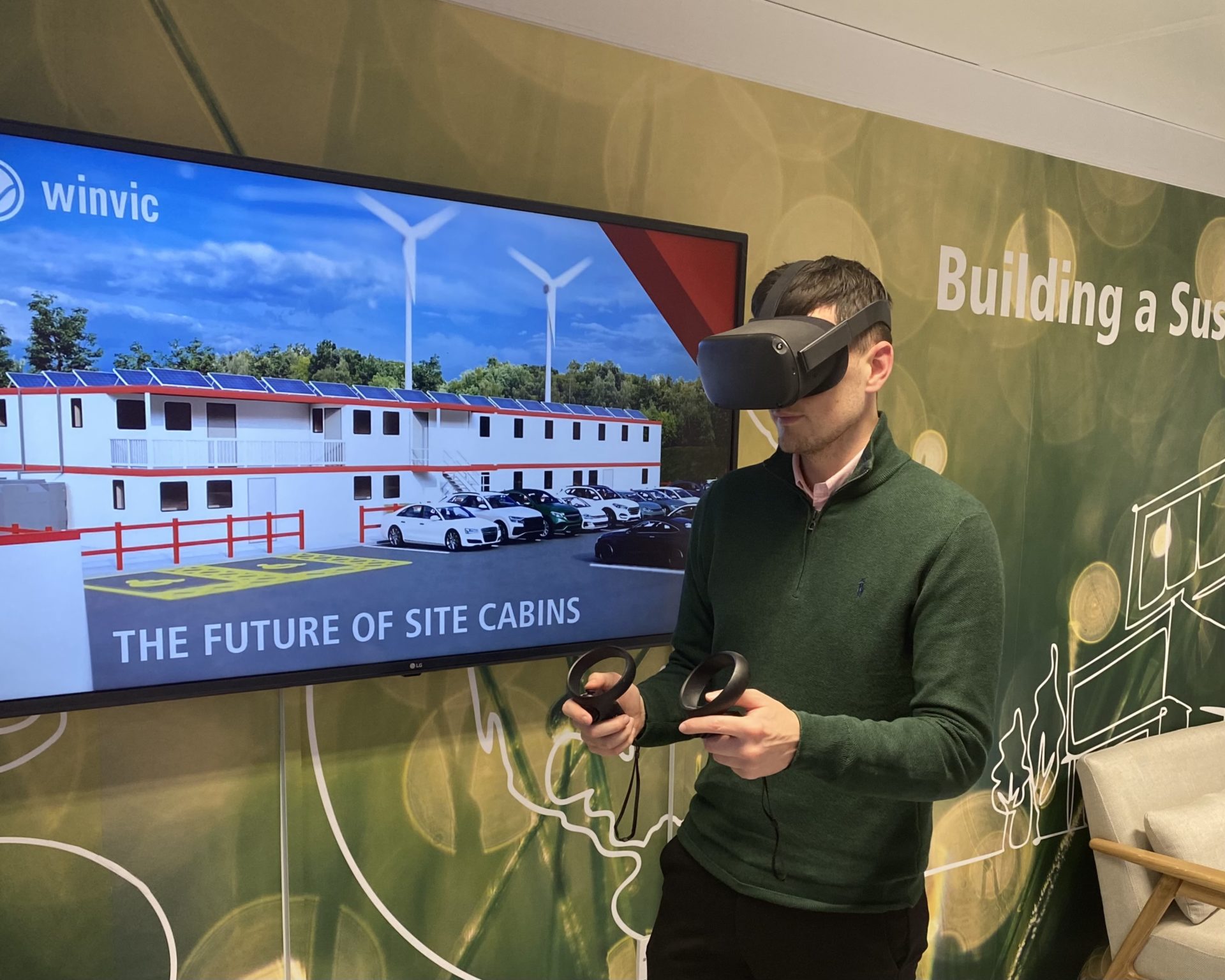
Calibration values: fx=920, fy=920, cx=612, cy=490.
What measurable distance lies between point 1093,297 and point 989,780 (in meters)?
1.50

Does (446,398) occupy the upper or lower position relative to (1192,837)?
upper

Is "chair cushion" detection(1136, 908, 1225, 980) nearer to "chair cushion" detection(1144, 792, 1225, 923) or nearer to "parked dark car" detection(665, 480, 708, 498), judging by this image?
"chair cushion" detection(1144, 792, 1225, 923)

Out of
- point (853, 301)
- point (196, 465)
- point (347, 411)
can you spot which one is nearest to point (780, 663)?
point (853, 301)

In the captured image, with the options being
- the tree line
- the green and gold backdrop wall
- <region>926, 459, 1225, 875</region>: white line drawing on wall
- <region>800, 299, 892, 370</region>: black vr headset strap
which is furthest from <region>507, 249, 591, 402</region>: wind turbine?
<region>926, 459, 1225, 875</region>: white line drawing on wall

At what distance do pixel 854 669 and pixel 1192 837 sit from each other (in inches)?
78.3

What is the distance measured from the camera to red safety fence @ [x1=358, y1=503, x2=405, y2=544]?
172 cm

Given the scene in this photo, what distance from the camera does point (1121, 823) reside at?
2689 mm

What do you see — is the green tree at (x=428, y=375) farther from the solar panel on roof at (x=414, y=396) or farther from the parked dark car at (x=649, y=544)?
the parked dark car at (x=649, y=544)

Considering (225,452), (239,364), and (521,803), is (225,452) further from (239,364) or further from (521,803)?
(521,803)

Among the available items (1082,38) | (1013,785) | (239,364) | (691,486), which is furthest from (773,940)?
(1082,38)

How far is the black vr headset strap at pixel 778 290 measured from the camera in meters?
1.31

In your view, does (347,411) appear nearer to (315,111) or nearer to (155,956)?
(315,111)

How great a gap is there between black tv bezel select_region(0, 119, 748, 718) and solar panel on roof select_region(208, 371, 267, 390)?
1.14 ft

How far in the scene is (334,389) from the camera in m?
1.66
